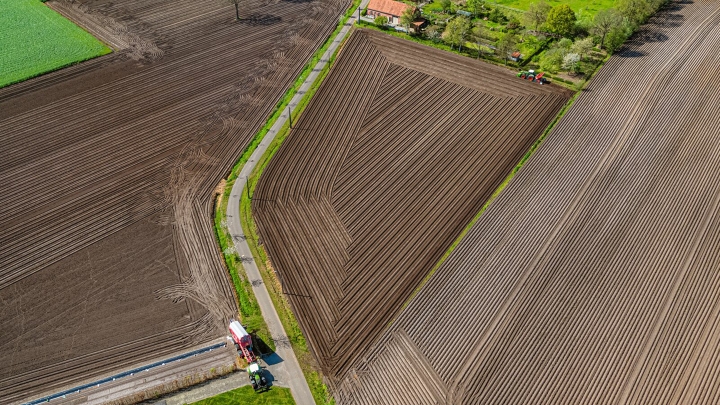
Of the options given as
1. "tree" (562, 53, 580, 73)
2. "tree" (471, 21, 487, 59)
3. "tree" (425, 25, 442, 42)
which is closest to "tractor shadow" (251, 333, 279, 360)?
"tree" (425, 25, 442, 42)

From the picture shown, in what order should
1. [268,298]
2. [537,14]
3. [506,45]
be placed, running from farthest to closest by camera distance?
1. [537,14]
2. [506,45]
3. [268,298]

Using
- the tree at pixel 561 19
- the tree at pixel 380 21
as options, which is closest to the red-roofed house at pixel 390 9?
the tree at pixel 380 21

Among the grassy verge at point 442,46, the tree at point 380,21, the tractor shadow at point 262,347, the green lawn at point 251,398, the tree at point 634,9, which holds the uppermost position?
the tree at point 634,9

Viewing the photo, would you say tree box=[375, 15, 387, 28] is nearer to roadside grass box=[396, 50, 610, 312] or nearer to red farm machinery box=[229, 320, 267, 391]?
roadside grass box=[396, 50, 610, 312]

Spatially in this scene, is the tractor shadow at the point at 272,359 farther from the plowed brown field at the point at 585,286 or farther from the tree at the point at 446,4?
the tree at the point at 446,4

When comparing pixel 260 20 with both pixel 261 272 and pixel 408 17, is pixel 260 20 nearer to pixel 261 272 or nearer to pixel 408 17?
pixel 408 17

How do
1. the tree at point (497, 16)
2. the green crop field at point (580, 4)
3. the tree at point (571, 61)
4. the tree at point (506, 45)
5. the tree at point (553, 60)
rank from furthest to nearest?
the green crop field at point (580, 4), the tree at point (497, 16), the tree at point (506, 45), the tree at point (553, 60), the tree at point (571, 61)

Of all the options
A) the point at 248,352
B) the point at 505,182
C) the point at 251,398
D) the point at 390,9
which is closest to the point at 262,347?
the point at 248,352
